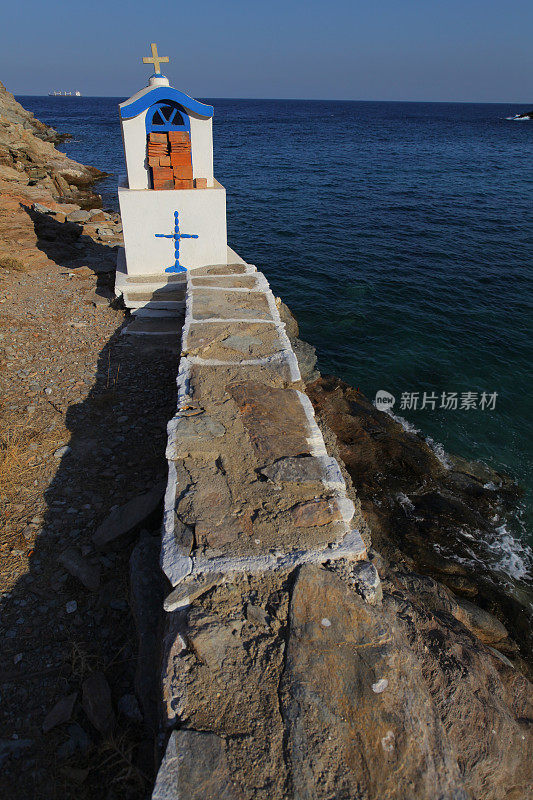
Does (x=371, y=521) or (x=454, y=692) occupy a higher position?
(x=454, y=692)

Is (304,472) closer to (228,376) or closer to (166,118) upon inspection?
(228,376)

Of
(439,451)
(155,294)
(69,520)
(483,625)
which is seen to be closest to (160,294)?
(155,294)

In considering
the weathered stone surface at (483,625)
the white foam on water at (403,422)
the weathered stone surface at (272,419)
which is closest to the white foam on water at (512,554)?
the weathered stone surface at (483,625)

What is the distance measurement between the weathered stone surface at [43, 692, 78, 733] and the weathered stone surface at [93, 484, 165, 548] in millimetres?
1231

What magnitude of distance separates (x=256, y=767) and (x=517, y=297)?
15.3 metres

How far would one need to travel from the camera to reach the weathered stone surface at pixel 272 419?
4.03 m

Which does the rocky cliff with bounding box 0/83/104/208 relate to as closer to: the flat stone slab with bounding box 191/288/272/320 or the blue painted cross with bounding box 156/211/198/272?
the blue painted cross with bounding box 156/211/198/272

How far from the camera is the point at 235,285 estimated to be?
7262 millimetres

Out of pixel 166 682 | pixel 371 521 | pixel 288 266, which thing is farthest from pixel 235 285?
pixel 288 266

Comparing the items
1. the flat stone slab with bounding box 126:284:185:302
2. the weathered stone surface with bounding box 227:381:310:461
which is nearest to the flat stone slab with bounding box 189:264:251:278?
the flat stone slab with bounding box 126:284:185:302

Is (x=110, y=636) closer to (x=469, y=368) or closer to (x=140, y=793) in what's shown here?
(x=140, y=793)

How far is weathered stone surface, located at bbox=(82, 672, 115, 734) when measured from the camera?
2.80 m

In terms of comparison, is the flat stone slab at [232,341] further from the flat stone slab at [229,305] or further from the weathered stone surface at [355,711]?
the weathered stone surface at [355,711]
